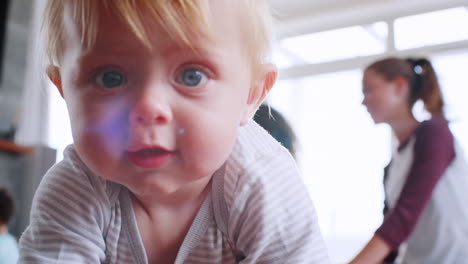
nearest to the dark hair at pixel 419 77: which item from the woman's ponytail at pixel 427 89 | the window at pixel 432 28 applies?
the woman's ponytail at pixel 427 89

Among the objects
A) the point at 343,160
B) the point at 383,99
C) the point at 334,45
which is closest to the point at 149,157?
the point at 383,99

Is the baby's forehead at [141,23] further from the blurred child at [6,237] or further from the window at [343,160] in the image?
the window at [343,160]

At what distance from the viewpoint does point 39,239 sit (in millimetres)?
490

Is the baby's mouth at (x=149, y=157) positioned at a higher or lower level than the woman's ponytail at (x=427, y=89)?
lower

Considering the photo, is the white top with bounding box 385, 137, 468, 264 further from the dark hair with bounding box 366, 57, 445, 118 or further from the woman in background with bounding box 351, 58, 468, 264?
the dark hair with bounding box 366, 57, 445, 118

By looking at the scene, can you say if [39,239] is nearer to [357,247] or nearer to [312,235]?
[312,235]

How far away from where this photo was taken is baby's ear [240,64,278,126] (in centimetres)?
50

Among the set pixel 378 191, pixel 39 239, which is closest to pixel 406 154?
pixel 39 239

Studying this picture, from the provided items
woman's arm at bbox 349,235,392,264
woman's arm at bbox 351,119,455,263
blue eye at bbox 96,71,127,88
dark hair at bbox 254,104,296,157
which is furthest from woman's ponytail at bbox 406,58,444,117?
blue eye at bbox 96,71,127,88

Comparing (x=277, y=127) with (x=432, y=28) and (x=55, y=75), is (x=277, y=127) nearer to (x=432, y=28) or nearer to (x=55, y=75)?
(x=55, y=75)

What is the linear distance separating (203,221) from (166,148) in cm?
16

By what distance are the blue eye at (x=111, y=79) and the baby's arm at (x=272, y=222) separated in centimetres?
18

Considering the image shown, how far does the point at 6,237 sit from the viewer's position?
1.53m

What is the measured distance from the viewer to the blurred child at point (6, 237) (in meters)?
1.41
